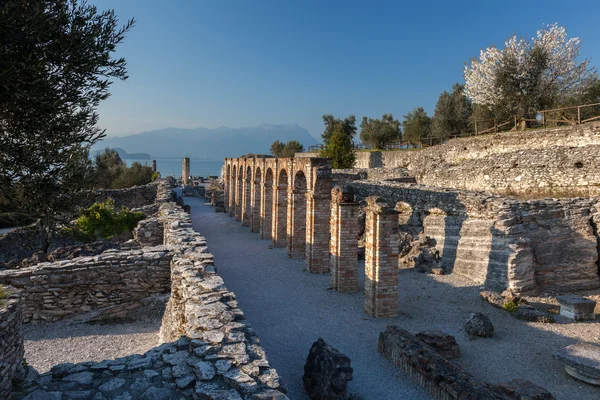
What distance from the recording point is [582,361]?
7.31 m

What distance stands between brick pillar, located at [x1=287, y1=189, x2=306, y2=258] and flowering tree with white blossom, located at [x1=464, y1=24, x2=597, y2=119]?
24129 mm

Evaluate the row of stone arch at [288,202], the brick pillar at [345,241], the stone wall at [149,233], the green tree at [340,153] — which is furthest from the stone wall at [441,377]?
the green tree at [340,153]

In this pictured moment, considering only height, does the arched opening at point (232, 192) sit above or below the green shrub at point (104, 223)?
above

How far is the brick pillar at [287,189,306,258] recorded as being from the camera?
15883mm

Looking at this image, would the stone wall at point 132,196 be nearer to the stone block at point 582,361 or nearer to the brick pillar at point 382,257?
the brick pillar at point 382,257

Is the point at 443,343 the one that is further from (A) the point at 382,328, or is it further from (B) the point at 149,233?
(B) the point at 149,233

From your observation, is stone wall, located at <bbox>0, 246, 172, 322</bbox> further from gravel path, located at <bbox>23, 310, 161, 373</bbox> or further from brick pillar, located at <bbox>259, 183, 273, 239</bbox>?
brick pillar, located at <bbox>259, 183, 273, 239</bbox>

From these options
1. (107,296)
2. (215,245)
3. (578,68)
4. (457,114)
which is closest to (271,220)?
(215,245)

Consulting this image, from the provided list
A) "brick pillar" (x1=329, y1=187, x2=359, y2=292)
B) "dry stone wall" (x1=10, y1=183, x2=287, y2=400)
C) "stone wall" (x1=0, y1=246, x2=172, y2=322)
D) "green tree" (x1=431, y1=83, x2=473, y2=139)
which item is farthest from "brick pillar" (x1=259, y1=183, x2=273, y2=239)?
"green tree" (x1=431, y1=83, x2=473, y2=139)

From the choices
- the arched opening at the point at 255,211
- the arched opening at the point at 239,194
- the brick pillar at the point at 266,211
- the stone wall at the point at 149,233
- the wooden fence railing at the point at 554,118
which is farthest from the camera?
the arched opening at the point at 239,194

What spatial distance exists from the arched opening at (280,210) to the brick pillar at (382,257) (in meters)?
8.16

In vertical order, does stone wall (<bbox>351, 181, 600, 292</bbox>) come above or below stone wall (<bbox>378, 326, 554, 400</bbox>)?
above

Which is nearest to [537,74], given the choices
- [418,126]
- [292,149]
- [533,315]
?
[418,126]

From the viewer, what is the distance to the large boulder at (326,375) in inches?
255
